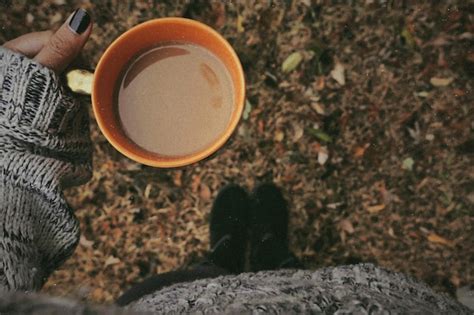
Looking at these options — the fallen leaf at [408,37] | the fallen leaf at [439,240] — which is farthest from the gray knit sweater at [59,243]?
the fallen leaf at [408,37]

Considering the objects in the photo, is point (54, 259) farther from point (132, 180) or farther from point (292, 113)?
point (292, 113)

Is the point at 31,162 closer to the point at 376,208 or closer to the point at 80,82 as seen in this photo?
the point at 80,82

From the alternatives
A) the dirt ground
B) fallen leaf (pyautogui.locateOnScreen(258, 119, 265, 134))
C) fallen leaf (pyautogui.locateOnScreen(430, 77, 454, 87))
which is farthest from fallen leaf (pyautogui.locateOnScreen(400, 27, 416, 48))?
fallen leaf (pyautogui.locateOnScreen(258, 119, 265, 134))

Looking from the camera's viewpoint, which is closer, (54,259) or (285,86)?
(54,259)

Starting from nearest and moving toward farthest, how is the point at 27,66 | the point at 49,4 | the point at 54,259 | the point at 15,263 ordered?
the point at 15,263 → the point at 27,66 → the point at 54,259 → the point at 49,4

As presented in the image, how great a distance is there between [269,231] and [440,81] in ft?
2.66

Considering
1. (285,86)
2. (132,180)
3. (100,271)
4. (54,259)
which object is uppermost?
(285,86)

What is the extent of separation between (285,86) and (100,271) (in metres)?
0.95

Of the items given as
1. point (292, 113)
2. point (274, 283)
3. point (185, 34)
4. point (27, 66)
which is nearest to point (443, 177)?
point (292, 113)

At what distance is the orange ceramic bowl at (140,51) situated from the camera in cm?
112

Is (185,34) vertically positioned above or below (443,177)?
above

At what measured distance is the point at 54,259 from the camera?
1181 mm

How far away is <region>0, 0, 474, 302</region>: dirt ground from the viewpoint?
1.70 meters

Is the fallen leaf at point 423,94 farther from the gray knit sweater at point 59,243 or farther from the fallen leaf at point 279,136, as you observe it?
the gray knit sweater at point 59,243
